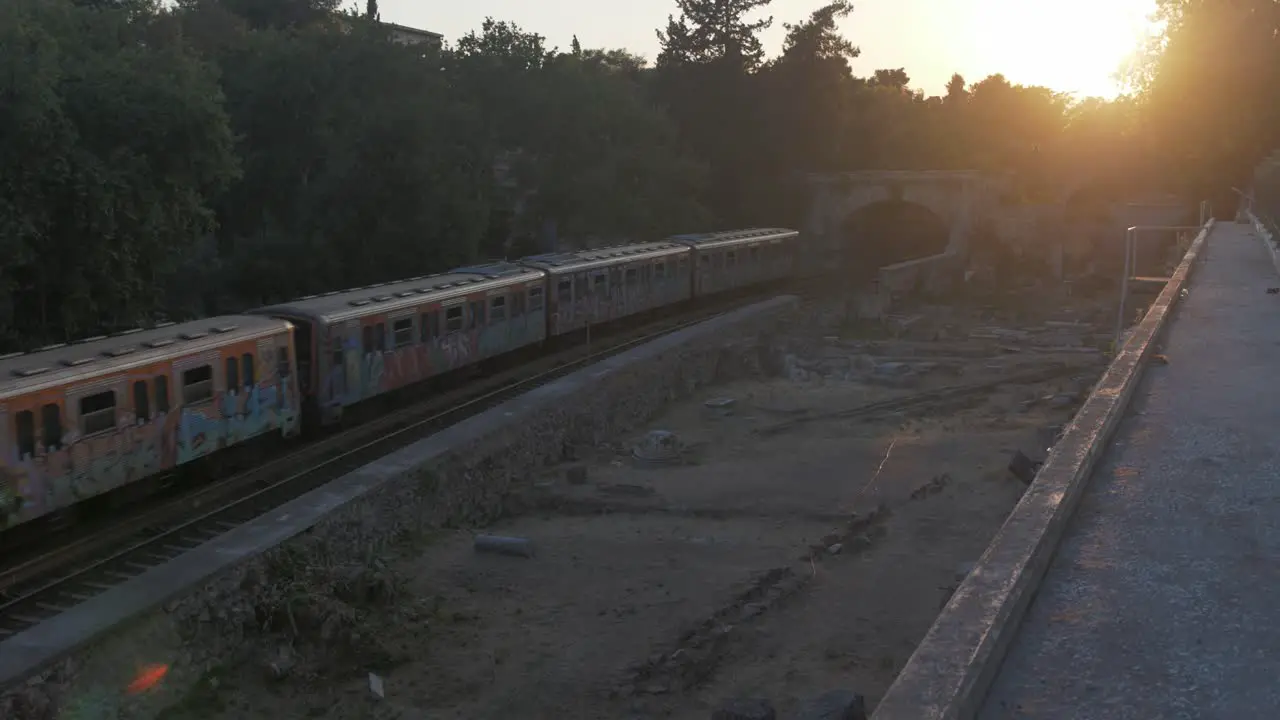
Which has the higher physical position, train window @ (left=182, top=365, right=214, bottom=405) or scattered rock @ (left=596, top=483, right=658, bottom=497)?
train window @ (left=182, top=365, right=214, bottom=405)

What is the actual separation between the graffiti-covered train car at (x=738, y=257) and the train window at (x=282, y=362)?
20775 mm

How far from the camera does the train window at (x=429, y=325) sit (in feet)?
68.3

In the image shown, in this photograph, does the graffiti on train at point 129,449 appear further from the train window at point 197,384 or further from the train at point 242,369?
the train window at point 197,384

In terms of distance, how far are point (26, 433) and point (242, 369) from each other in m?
3.96

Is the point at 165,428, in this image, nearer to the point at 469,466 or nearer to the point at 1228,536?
the point at 469,466

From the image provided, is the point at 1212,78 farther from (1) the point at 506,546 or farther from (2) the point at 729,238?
(1) the point at 506,546

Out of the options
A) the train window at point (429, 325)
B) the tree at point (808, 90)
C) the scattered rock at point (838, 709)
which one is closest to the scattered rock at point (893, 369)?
the train window at point (429, 325)

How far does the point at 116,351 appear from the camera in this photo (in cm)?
1377

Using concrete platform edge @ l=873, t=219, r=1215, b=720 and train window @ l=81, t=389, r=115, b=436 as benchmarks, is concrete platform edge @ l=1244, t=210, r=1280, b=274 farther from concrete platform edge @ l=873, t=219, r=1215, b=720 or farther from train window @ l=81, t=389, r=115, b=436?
train window @ l=81, t=389, r=115, b=436

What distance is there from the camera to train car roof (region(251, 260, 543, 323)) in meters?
18.2

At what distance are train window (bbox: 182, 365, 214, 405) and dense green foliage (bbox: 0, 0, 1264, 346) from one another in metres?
5.22

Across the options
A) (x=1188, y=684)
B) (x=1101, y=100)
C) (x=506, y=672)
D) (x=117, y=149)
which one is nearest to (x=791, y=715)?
(x=506, y=672)

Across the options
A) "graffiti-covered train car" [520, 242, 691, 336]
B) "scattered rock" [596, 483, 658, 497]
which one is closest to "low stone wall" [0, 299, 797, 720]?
"scattered rock" [596, 483, 658, 497]

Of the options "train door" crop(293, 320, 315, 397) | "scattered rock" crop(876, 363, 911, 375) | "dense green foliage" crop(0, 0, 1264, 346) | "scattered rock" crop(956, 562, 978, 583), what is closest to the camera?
"scattered rock" crop(956, 562, 978, 583)
